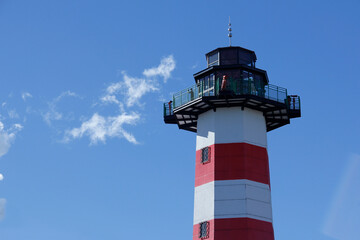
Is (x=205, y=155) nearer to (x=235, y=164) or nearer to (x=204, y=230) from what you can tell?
(x=235, y=164)

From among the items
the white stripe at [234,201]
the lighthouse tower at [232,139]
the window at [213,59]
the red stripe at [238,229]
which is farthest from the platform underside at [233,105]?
the red stripe at [238,229]

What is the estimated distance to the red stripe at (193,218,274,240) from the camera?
1345 inches

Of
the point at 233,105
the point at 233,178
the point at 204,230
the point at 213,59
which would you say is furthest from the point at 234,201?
the point at 213,59

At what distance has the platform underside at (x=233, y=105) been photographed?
37125mm

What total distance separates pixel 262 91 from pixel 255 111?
142 cm

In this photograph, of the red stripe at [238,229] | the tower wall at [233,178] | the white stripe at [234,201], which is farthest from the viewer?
the white stripe at [234,201]

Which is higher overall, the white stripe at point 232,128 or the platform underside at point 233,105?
the platform underside at point 233,105

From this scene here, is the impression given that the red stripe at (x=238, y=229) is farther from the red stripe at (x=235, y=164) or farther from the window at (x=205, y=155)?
the window at (x=205, y=155)

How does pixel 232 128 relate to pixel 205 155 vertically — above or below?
above

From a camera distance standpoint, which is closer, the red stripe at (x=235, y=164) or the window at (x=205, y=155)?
the red stripe at (x=235, y=164)

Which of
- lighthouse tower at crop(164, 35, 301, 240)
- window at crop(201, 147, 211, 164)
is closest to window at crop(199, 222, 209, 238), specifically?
lighthouse tower at crop(164, 35, 301, 240)

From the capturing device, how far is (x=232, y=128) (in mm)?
37219

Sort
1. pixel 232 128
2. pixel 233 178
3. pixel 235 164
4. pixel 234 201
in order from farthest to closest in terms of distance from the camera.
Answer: pixel 232 128 < pixel 235 164 < pixel 233 178 < pixel 234 201

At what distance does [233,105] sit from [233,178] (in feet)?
16.7
